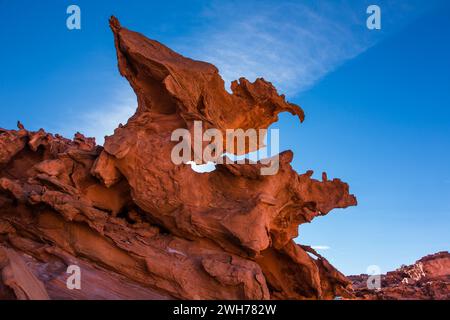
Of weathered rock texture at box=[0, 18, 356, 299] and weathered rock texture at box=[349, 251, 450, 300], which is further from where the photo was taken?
weathered rock texture at box=[349, 251, 450, 300]

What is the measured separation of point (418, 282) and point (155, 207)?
11.2 metres

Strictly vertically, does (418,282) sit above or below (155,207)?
below

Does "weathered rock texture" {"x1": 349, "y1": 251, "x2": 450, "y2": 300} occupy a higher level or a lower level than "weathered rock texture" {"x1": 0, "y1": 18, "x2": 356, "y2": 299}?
lower

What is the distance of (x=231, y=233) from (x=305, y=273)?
3.22 metres

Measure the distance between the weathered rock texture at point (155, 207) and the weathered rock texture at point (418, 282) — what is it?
128 inches

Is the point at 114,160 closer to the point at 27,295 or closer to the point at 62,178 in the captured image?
the point at 62,178

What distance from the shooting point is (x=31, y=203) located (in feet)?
30.1

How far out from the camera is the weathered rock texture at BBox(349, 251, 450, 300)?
42.6 feet

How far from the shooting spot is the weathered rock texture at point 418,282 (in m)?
13.0

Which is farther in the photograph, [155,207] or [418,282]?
[418,282]

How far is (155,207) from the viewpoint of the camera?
973 centimetres

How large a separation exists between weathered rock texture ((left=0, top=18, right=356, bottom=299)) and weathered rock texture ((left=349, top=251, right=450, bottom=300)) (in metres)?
3.25

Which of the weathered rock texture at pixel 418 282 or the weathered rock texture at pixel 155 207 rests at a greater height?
the weathered rock texture at pixel 155 207
